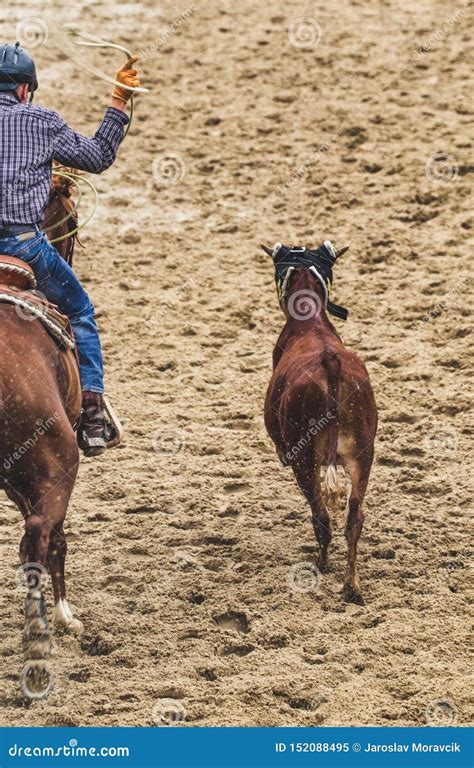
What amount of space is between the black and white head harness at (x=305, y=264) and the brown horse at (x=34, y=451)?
2.06 metres

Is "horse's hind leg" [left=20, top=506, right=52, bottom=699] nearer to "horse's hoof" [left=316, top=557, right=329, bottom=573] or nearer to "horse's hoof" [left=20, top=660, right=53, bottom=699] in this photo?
"horse's hoof" [left=20, top=660, right=53, bottom=699]

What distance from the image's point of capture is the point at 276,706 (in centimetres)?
567

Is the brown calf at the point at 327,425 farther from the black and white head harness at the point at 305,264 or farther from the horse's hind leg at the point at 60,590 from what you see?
the horse's hind leg at the point at 60,590

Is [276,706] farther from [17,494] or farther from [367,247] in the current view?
[367,247]

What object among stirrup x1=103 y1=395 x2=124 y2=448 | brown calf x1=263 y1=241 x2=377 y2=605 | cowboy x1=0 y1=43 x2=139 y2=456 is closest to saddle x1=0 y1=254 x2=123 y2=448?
cowboy x1=0 y1=43 x2=139 y2=456

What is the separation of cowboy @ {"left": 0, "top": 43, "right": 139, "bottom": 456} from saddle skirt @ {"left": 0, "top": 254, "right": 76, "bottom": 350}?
16 centimetres

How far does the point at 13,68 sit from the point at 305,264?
2298mm

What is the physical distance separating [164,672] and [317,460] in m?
1.36

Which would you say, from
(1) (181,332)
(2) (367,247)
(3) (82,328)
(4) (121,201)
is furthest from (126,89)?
(4) (121,201)

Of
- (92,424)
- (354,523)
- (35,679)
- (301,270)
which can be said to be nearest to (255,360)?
A: (301,270)

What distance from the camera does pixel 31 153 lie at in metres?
5.93

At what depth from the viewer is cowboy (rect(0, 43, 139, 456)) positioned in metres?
5.91

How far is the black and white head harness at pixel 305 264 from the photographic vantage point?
7.48 metres

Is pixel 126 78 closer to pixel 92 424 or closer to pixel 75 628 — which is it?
pixel 92 424
